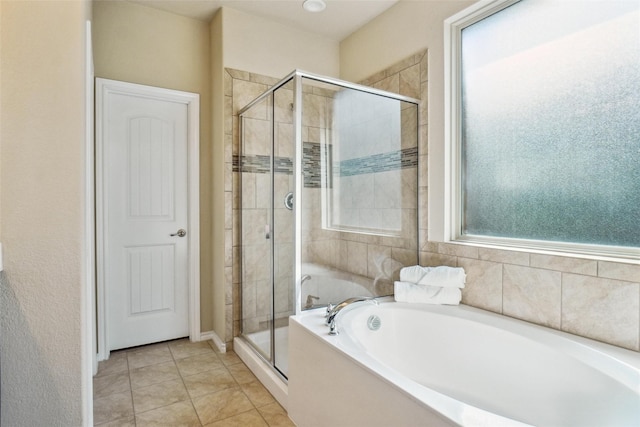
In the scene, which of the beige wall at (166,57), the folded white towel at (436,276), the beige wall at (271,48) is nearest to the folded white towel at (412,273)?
the folded white towel at (436,276)

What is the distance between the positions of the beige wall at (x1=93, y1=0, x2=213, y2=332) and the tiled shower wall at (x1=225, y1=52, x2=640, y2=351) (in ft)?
1.53

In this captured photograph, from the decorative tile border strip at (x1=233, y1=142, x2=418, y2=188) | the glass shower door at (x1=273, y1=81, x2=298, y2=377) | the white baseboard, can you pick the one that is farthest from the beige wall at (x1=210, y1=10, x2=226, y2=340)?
the glass shower door at (x1=273, y1=81, x2=298, y2=377)

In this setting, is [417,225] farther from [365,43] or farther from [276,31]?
[276,31]

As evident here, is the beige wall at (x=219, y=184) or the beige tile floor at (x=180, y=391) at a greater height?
the beige wall at (x=219, y=184)

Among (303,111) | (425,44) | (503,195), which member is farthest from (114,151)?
(503,195)

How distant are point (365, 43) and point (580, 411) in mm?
2768

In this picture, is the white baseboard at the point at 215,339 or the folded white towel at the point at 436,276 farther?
the white baseboard at the point at 215,339

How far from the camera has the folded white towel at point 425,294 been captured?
209 cm

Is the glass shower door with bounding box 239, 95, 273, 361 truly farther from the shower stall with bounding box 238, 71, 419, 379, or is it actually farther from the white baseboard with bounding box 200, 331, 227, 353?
the white baseboard with bounding box 200, 331, 227, 353

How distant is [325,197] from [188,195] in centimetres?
136

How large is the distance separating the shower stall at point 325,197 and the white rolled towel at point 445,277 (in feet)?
0.95

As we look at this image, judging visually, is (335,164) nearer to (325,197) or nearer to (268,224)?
(325,197)

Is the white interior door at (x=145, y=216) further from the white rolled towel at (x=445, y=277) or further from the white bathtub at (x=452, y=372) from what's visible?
the white rolled towel at (x=445, y=277)

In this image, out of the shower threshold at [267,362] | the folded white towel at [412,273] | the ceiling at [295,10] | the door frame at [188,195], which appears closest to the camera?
the shower threshold at [267,362]
